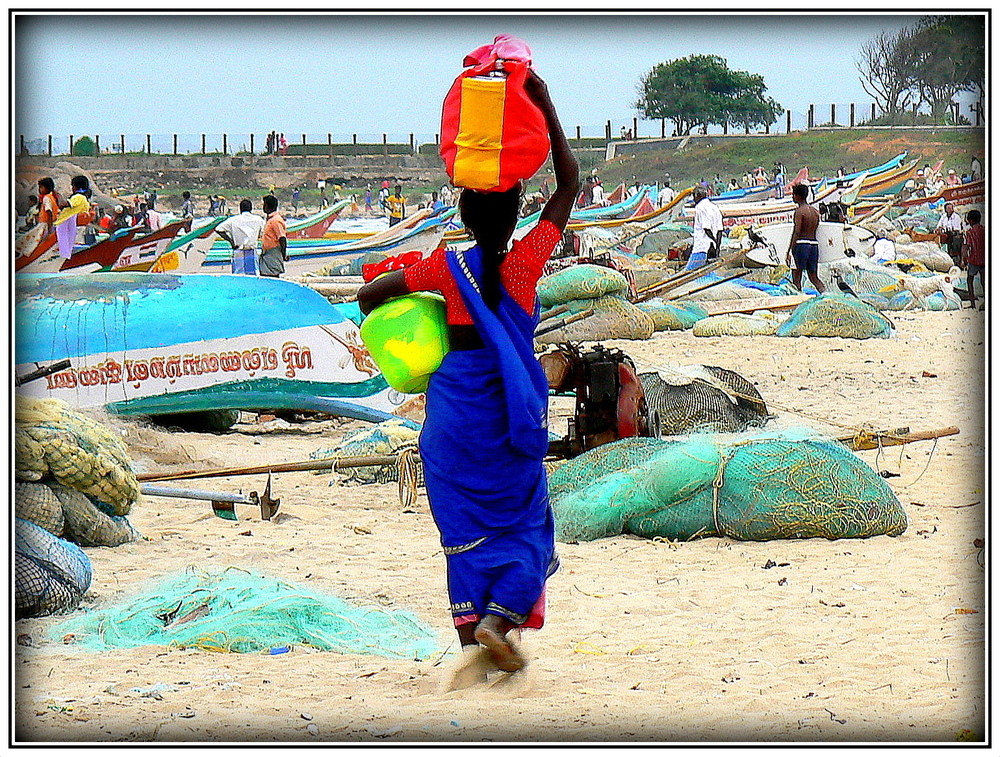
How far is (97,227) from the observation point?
23.1 m

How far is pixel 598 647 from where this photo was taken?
4.52 meters

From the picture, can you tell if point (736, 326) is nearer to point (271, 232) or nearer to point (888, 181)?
point (271, 232)

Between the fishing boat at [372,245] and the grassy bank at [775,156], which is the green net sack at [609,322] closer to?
the fishing boat at [372,245]

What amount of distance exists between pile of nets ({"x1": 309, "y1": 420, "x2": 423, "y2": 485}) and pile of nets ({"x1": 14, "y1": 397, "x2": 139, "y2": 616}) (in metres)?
1.66

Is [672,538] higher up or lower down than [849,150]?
lower down

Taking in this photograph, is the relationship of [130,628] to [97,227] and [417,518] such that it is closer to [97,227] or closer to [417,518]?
[417,518]

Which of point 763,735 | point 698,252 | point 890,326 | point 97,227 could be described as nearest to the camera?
point 763,735

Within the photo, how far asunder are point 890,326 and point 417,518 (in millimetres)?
8676

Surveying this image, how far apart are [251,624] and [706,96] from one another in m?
30.3

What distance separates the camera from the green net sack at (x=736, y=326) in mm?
14039

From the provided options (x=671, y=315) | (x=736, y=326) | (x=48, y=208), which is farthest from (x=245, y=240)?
(x=736, y=326)

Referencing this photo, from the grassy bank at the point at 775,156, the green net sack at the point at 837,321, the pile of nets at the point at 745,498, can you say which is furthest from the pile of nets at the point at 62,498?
the grassy bank at the point at 775,156

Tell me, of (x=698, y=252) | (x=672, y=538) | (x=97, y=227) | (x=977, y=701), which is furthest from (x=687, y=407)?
(x=97, y=227)

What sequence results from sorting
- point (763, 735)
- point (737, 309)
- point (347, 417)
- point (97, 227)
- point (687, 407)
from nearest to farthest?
point (763, 735) → point (687, 407) → point (347, 417) → point (737, 309) → point (97, 227)
